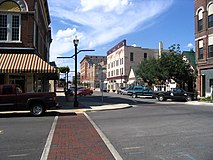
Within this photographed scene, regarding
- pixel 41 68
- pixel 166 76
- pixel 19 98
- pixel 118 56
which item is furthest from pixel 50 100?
pixel 118 56

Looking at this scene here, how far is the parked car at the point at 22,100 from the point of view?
1567 centimetres

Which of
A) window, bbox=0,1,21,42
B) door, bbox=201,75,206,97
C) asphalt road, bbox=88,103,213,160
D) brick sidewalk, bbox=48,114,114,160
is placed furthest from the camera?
door, bbox=201,75,206,97

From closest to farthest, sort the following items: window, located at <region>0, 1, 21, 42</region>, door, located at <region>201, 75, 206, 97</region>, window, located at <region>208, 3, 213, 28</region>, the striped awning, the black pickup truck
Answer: the striped awning → window, located at <region>0, 1, 21, 42</region> → the black pickup truck → window, located at <region>208, 3, 213, 28</region> → door, located at <region>201, 75, 206, 97</region>

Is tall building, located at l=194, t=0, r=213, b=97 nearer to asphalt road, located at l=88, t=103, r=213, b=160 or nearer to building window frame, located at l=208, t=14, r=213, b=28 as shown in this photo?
building window frame, located at l=208, t=14, r=213, b=28

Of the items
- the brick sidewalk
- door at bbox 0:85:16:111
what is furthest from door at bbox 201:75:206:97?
the brick sidewalk

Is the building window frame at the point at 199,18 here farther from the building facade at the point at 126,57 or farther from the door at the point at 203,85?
the building facade at the point at 126,57

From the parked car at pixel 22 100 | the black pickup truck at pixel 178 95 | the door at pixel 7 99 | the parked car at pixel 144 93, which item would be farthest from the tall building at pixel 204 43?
the door at pixel 7 99

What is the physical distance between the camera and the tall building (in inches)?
1410

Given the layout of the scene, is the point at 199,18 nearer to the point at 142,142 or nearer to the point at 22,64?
the point at 22,64

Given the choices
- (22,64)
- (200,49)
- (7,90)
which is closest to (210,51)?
(200,49)

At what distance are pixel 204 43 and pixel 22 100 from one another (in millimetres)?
28127

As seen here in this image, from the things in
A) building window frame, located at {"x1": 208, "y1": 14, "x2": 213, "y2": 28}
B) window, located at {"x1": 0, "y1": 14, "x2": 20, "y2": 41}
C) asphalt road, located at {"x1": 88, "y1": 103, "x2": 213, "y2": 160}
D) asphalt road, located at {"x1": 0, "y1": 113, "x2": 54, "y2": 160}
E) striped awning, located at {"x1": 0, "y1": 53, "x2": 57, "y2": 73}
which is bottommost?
asphalt road, located at {"x1": 0, "y1": 113, "x2": 54, "y2": 160}

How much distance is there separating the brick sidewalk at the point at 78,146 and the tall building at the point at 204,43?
2878cm

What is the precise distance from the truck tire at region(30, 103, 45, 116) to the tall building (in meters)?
25.7
